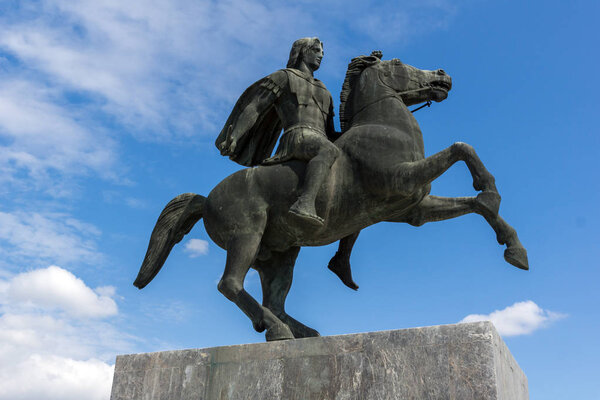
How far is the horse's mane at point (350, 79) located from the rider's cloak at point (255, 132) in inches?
31.4

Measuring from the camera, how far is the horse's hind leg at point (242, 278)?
6.12 metres

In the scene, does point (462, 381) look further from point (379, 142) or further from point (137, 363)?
point (137, 363)

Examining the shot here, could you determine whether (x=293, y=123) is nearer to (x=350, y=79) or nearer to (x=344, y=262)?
(x=350, y=79)

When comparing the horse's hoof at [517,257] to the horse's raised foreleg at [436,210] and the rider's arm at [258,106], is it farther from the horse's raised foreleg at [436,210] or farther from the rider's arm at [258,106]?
the rider's arm at [258,106]

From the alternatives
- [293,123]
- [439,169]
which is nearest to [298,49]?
[293,123]

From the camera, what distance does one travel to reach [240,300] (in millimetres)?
6285

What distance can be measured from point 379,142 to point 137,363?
3.24 metres

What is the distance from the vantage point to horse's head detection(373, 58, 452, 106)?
6.99 metres

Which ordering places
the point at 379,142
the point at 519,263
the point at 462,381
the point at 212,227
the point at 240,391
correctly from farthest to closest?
the point at 212,227 → the point at 379,142 → the point at 519,263 → the point at 240,391 → the point at 462,381

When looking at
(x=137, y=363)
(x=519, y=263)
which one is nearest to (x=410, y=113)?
(x=519, y=263)

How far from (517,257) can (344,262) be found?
2026mm

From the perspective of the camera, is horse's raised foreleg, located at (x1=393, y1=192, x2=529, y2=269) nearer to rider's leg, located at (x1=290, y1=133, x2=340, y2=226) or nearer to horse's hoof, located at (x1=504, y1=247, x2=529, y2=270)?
horse's hoof, located at (x1=504, y1=247, x2=529, y2=270)

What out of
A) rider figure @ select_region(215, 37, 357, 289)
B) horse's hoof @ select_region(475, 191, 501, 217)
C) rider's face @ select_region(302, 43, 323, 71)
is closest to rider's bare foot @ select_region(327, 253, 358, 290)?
rider figure @ select_region(215, 37, 357, 289)

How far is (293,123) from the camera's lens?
270 inches
